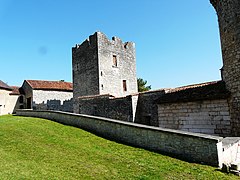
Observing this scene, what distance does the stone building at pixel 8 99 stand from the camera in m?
30.6

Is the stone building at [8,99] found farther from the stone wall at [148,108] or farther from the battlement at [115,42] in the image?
the stone wall at [148,108]

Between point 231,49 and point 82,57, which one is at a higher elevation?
point 82,57

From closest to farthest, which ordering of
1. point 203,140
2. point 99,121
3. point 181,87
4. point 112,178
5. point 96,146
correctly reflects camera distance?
point 112,178, point 203,140, point 96,146, point 99,121, point 181,87

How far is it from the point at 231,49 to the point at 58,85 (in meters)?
28.4

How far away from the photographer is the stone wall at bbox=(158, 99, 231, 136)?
1056cm

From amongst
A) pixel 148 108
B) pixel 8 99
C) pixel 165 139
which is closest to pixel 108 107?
pixel 148 108

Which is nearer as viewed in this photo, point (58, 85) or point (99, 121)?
point (99, 121)

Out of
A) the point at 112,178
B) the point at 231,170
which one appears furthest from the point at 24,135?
the point at 231,170

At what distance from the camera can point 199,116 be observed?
11508 millimetres

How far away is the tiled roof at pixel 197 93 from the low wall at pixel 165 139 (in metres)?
4.35

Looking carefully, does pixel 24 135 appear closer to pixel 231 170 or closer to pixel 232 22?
pixel 231 170

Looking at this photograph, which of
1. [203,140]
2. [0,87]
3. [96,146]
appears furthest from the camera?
[0,87]

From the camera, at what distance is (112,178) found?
581 centimetres

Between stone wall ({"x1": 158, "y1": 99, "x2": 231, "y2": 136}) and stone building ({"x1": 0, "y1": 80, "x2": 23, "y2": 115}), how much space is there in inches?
1020
